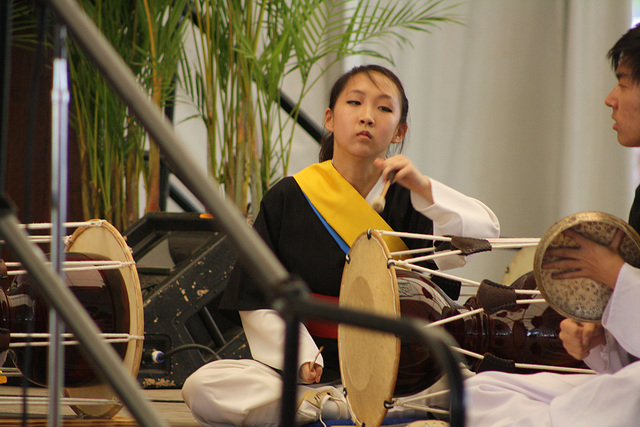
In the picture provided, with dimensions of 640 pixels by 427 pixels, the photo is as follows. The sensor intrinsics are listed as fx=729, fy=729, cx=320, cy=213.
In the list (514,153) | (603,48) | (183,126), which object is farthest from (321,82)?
(603,48)

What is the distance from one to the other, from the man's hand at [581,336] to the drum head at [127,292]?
1.08 metres

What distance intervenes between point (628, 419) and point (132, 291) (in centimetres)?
127

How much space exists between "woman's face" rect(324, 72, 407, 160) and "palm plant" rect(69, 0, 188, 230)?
4.00ft

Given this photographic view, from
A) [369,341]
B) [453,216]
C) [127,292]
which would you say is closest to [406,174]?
[453,216]

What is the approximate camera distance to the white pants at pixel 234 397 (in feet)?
6.46

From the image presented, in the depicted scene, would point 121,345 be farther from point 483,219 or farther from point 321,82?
point 321,82

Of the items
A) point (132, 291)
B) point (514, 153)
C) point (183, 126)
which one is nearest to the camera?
point (132, 291)

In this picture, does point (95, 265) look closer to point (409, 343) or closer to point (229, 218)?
point (409, 343)

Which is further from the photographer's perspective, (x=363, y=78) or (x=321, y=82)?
(x=321, y=82)

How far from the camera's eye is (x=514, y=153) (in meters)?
3.68

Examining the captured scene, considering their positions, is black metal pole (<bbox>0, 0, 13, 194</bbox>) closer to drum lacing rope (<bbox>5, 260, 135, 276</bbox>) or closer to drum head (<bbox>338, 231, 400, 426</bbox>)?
drum head (<bbox>338, 231, 400, 426</bbox>)

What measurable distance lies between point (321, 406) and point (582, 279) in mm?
836

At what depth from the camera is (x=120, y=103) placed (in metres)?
3.26

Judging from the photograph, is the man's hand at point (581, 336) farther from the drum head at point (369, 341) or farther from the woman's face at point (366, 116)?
the woman's face at point (366, 116)
